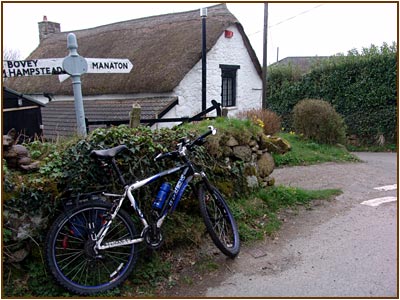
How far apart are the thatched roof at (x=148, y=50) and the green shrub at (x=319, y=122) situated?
3.94m

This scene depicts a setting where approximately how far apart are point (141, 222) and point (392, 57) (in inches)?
514

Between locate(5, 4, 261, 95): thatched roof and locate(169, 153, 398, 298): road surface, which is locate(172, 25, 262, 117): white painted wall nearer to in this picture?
locate(5, 4, 261, 95): thatched roof

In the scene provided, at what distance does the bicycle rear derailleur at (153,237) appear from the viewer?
10.6 feet

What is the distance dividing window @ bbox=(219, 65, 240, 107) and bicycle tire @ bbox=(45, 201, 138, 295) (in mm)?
11110

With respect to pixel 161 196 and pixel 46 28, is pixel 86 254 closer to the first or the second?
pixel 161 196

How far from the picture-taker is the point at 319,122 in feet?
35.8

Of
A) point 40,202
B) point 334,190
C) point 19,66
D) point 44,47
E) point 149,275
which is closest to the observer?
point 40,202

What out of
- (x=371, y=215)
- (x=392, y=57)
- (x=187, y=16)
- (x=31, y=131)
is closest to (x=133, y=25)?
(x=187, y=16)

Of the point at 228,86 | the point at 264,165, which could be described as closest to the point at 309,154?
the point at 264,165

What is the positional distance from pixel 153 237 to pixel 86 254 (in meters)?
0.59

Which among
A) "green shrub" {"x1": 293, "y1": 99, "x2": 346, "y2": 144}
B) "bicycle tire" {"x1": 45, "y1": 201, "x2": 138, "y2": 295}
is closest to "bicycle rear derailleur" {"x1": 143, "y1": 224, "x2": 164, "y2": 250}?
"bicycle tire" {"x1": 45, "y1": 201, "x2": 138, "y2": 295}

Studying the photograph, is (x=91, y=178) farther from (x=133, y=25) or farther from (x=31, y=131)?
(x=133, y=25)

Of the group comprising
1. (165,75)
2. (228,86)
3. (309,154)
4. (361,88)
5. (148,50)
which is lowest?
(309,154)

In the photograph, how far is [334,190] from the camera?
6.05m
